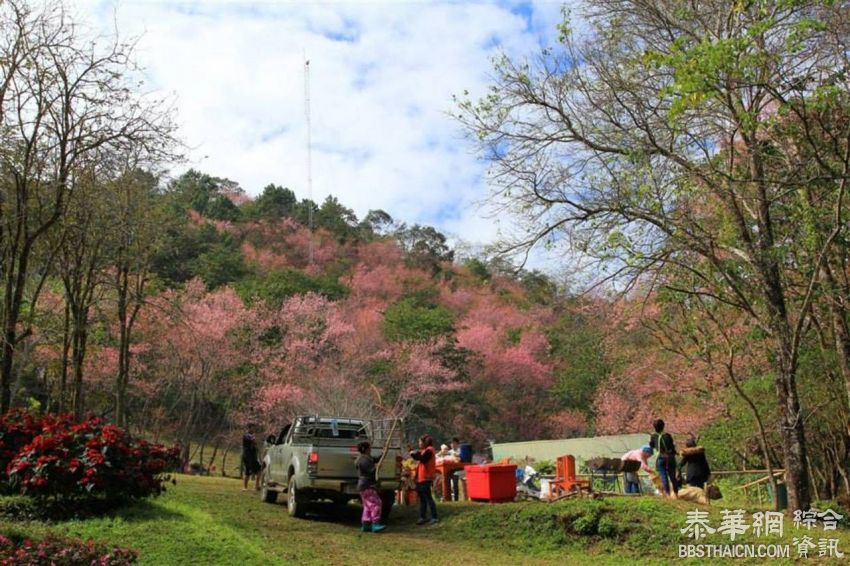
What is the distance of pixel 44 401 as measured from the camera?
3272 cm

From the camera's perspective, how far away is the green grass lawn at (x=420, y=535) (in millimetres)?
8734

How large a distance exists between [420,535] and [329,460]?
2.11 metres

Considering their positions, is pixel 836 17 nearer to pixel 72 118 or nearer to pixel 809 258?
pixel 809 258

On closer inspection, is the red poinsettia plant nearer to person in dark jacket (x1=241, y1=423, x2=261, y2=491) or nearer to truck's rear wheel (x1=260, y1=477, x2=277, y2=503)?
truck's rear wheel (x1=260, y1=477, x2=277, y2=503)

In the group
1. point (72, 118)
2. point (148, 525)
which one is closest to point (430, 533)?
point (148, 525)

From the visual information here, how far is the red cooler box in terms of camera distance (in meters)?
13.5

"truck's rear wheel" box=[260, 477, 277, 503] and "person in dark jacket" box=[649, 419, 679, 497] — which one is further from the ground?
"person in dark jacket" box=[649, 419, 679, 497]

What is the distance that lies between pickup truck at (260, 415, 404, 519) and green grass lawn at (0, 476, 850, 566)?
494mm

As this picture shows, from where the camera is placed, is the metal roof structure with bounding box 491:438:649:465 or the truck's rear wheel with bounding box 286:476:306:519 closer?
the truck's rear wheel with bounding box 286:476:306:519

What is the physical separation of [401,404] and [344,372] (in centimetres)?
313

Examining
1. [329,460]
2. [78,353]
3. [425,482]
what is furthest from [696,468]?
[78,353]

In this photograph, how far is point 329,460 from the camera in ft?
41.7

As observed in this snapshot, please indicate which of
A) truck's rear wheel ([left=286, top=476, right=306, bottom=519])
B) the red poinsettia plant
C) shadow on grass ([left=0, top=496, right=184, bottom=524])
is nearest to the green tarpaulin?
truck's rear wheel ([left=286, top=476, right=306, bottom=519])

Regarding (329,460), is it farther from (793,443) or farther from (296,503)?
(793,443)
